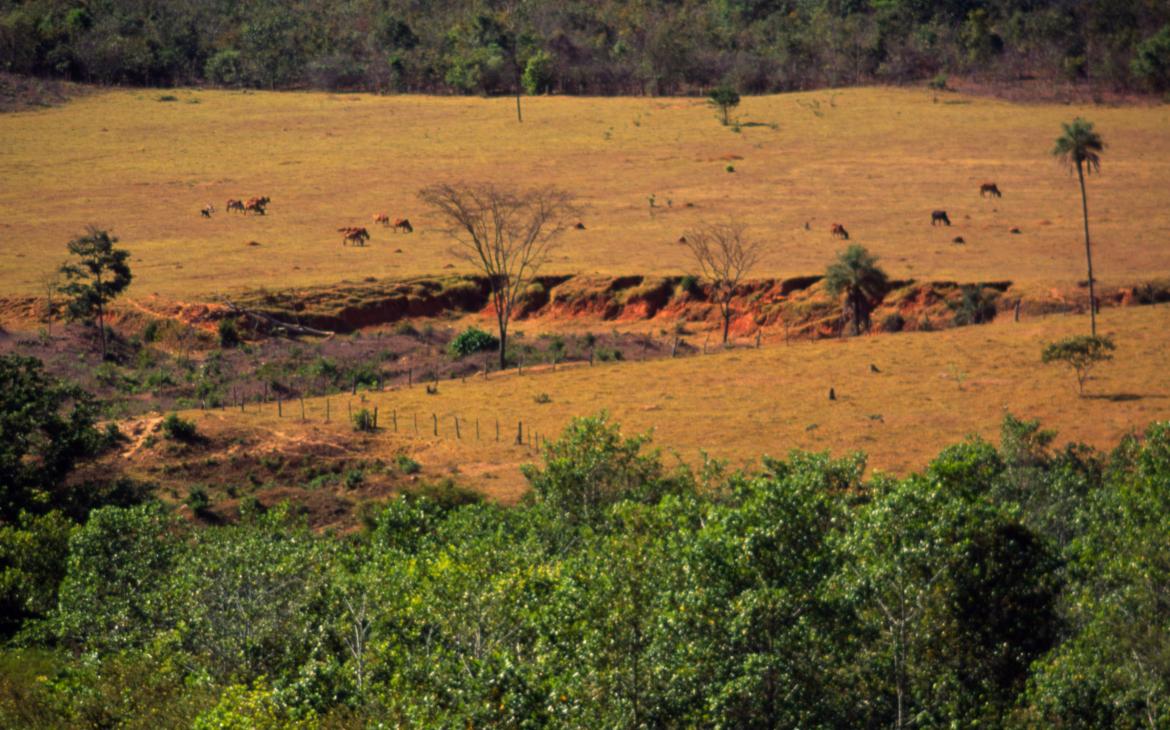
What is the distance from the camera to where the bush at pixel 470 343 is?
56094 mm

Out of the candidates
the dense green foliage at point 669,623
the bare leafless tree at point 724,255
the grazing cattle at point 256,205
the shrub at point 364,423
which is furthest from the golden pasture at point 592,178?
the dense green foliage at point 669,623

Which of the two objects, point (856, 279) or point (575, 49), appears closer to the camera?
point (856, 279)

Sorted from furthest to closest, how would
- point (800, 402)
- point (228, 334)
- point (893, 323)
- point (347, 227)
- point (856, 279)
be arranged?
point (347, 227) < point (893, 323) < point (228, 334) < point (856, 279) < point (800, 402)

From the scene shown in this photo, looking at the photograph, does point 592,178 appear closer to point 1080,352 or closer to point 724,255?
point 724,255

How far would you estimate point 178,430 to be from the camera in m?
42.2

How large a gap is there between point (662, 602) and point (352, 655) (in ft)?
16.7

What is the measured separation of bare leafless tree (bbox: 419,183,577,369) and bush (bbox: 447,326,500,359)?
67 centimetres

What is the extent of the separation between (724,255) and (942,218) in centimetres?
1403

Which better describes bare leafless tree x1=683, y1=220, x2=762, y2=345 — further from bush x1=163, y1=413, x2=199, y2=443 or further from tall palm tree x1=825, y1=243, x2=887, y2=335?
bush x1=163, y1=413, x2=199, y2=443

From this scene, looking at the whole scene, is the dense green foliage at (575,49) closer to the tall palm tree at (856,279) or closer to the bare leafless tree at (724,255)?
the bare leafless tree at (724,255)

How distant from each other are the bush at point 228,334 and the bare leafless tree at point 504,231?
1010cm

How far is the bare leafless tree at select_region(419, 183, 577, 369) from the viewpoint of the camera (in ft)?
204

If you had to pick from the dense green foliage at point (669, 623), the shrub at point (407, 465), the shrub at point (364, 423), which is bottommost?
the shrub at point (407, 465)

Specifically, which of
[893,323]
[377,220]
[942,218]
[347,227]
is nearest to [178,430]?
[893,323]
